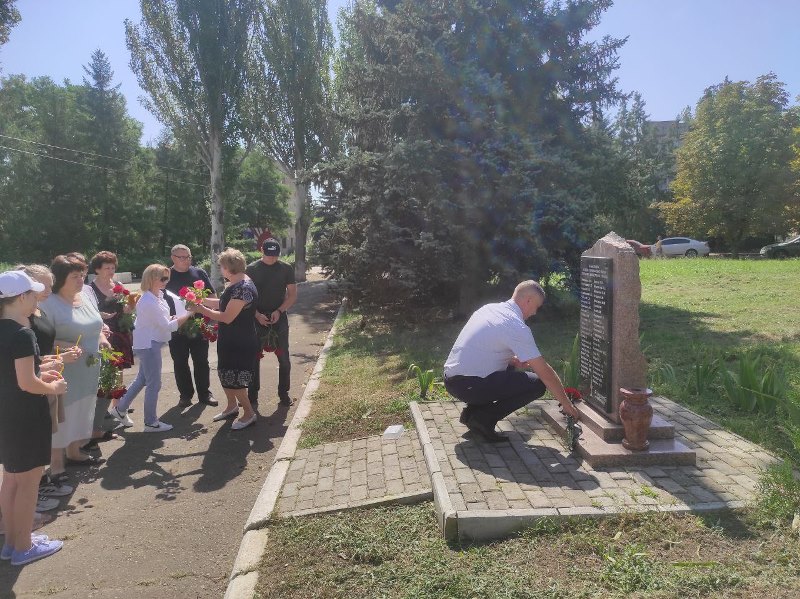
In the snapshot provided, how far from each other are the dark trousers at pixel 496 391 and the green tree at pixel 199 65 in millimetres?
20974

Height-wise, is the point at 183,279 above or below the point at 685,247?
above

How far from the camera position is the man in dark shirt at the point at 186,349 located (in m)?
7.35

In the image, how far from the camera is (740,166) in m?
31.2

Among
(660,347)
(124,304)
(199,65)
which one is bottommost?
(660,347)

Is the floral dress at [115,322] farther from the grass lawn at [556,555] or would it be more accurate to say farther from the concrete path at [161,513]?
the grass lawn at [556,555]

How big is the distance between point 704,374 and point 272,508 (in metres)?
4.85

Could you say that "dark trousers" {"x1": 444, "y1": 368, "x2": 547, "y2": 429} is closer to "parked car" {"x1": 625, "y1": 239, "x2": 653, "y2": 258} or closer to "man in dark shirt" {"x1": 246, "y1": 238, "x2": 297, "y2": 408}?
"parked car" {"x1": 625, "y1": 239, "x2": 653, "y2": 258}

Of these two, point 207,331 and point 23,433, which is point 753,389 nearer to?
point 207,331

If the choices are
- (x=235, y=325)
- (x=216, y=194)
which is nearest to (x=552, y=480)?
(x=235, y=325)

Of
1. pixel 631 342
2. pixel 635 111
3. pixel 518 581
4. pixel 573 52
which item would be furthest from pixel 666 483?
pixel 635 111

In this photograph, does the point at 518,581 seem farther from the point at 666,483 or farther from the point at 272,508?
the point at 272,508

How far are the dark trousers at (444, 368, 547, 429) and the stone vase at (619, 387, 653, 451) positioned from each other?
684 millimetres

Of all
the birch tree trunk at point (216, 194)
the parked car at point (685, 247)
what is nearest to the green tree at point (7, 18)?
the birch tree trunk at point (216, 194)

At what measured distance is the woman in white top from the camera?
21.1 feet
